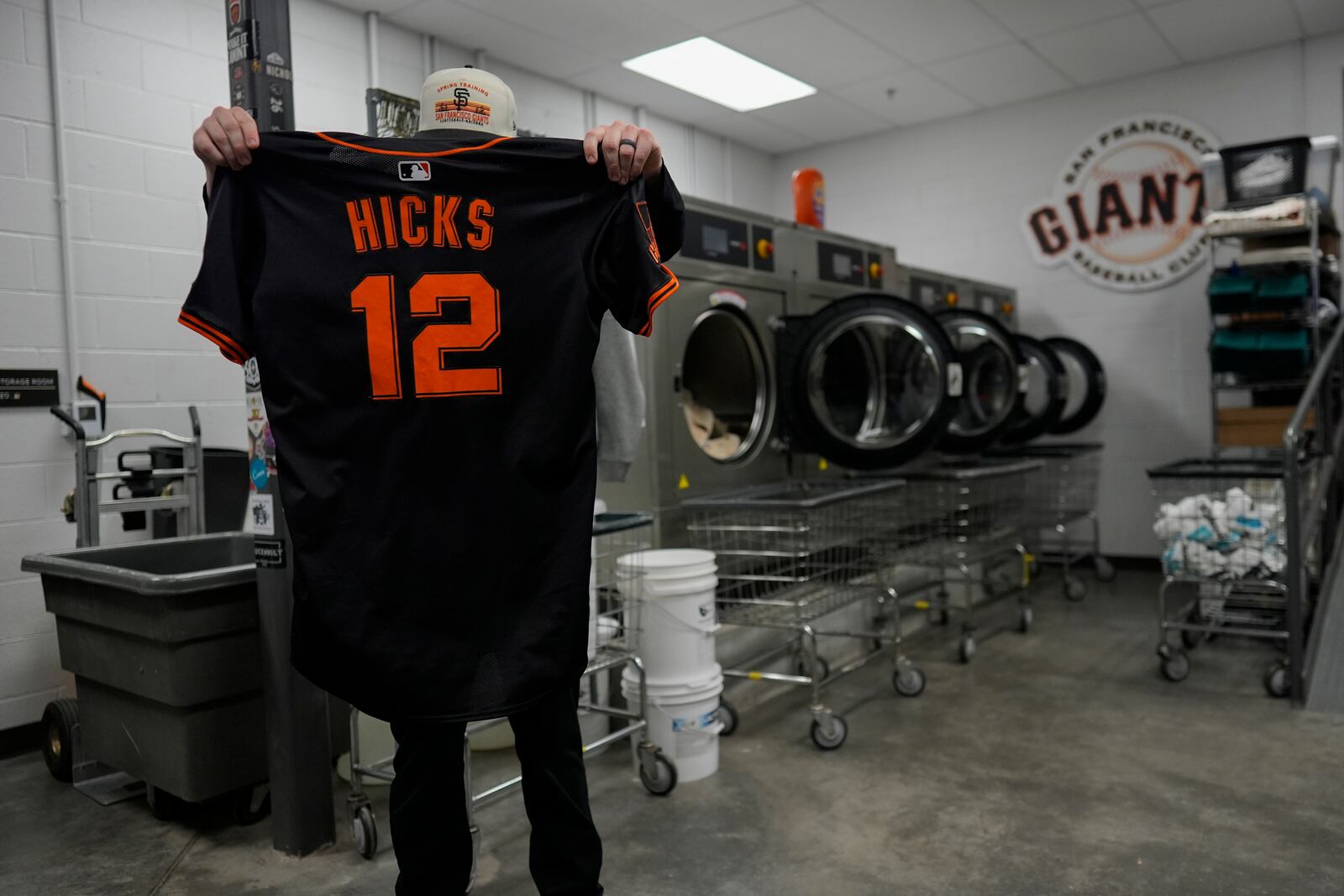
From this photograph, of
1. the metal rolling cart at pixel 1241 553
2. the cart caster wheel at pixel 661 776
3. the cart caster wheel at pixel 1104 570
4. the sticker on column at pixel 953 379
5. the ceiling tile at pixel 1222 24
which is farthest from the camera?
the cart caster wheel at pixel 1104 570

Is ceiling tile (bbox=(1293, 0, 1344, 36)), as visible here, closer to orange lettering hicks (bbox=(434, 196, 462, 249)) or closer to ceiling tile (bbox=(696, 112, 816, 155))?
ceiling tile (bbox=(696, 112, 816, 155))

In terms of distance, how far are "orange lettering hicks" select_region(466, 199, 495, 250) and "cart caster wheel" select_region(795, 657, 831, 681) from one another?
2718 mm

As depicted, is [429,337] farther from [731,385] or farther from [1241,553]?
[1241,553]

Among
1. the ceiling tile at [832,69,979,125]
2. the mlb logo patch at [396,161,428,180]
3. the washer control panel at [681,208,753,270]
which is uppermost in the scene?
the ceiling tile at [832,69,979,125]

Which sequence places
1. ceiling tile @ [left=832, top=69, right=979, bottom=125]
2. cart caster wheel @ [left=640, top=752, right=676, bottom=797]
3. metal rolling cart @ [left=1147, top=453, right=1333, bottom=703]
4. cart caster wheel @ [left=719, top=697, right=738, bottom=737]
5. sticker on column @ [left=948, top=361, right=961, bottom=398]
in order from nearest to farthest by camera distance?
cart caster wheel @ [left=640, top=752, right=676, bottom=797], cart caster wheel @ [left=719, top=697, right=738, bottom=737], metal rolling cart @ [left=1147, top=453, right=1333, bottom=703], sticker on column @ [left=948, top=361, right=961, bottom=398], ceiling tile @ [left=832, top=69, right=979, bottom=125]

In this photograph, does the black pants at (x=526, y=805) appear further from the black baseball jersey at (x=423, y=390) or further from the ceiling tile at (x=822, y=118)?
the ceiling tile at (x=822, y=118)

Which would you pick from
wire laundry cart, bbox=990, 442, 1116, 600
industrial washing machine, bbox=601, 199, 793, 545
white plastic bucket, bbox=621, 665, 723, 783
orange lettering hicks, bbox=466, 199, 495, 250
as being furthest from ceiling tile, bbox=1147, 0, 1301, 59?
orange lettering hicks, bbox=466, 199, 495, 250

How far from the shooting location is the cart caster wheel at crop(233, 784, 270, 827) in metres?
2.73

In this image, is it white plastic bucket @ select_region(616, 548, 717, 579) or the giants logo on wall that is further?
the giants logo on wall

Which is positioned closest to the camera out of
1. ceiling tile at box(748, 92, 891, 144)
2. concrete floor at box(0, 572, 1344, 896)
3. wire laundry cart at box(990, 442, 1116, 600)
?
concrete floor at box(0, 572, 1344, 896)

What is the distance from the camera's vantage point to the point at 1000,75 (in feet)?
20.2

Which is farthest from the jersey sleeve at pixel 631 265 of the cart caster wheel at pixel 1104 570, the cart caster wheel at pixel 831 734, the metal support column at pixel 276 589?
the cart caster wheel at pixel 1104 570

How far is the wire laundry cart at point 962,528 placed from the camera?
420 centimetres

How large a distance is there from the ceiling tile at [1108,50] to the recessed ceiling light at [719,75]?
5.08 feet
